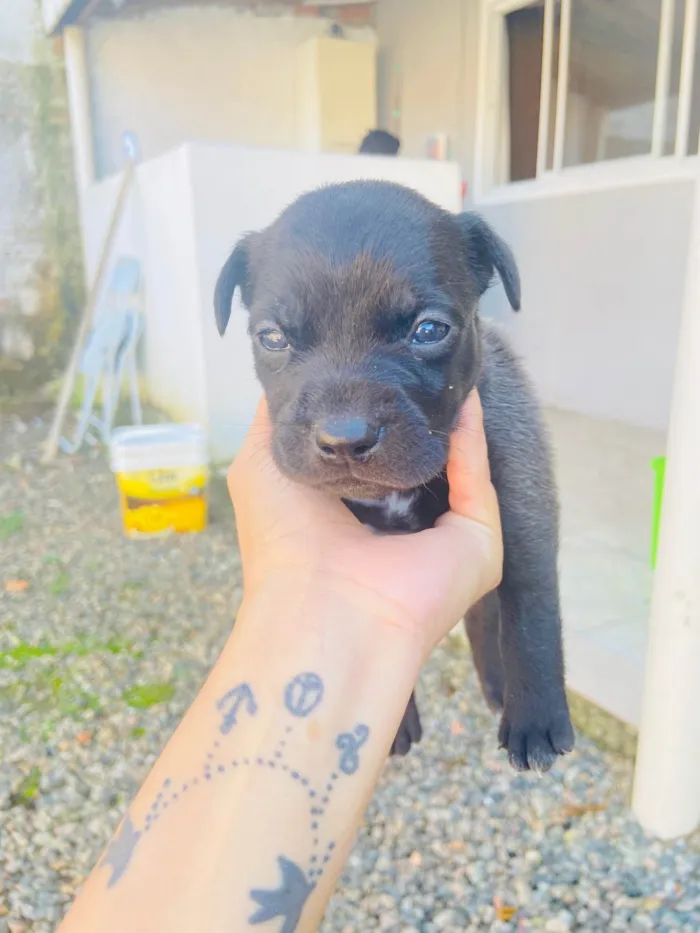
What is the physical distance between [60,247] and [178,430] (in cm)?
381

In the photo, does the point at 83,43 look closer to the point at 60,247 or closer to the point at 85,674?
the point at 60,247

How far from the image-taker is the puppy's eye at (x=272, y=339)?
1434 mm

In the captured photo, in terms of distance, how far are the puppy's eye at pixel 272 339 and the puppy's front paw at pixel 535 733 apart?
833 mm

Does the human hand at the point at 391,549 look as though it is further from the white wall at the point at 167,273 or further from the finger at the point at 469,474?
the white wall at the point at 167,273

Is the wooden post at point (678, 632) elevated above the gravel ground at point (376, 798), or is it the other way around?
the wooden post at point (678, 632)

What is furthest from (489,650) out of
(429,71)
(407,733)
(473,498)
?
(429,71)

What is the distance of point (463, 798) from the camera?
2408mm

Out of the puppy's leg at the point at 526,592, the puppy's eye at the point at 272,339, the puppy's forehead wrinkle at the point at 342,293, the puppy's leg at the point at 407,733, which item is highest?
the puppy's forehead wrinkle at the point at 342,293

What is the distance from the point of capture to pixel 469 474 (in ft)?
4.62

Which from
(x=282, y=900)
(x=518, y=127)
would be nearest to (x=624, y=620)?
(x=282, y=900)

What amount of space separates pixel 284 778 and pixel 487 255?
104 centimetres

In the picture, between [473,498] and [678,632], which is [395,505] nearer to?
[473,498]

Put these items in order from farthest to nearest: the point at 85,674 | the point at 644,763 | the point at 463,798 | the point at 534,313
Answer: the point at 534,313 < the point at 85,674 < the point at 463,798 < the point at 644,763

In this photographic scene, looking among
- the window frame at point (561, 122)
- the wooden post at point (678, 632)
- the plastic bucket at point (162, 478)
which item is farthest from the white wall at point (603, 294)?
the wooden post at point (678, 632)
